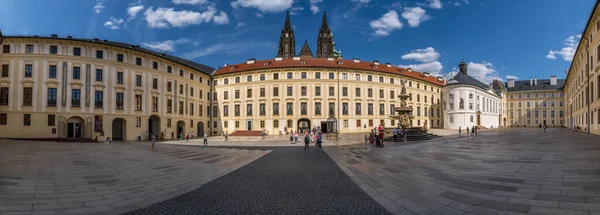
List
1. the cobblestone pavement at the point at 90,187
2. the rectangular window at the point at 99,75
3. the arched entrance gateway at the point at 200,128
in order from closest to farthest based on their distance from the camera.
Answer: the cobblestone pavement at the point at 90,187 < the rectangular window at the point at 99,75 < the arched entrance gateway at the point at 200,128

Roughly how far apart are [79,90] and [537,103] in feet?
402

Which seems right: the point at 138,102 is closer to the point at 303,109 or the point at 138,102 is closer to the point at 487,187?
the point at 303,109

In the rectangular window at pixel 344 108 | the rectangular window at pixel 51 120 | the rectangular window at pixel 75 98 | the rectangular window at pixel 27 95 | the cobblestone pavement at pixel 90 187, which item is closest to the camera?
the cobblestone pavement at pixel 90 187

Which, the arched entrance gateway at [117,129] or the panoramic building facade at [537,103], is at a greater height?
the panoramic building facade at [537,103]

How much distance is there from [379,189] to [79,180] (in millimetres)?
9888

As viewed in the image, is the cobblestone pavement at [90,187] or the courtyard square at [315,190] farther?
the cobblestone pavement at [90,187]

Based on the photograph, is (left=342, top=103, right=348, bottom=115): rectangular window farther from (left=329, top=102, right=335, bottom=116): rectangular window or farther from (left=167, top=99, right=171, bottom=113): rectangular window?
(left=167, top=99, right=171, bottom=113): rectangular window

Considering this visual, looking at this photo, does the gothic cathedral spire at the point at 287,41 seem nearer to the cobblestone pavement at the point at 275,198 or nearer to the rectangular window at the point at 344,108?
the rectangular window at the point at 344,108

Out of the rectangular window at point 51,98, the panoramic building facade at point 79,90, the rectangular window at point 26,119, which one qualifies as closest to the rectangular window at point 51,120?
the panoramic building facade at point 79,90

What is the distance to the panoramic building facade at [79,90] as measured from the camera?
2997 centimetres

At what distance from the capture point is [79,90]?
32.1 m

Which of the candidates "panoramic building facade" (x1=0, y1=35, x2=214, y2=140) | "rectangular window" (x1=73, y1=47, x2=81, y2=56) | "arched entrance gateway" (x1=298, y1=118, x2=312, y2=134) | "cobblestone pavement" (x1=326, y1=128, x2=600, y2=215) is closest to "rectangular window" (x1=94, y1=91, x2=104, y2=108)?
"panoramic building facade" (x1=0, y1=35, x2=214, y2=140)

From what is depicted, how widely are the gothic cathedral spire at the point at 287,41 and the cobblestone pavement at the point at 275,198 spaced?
269ft

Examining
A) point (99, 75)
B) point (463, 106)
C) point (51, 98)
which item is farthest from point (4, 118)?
point (463, 106)
